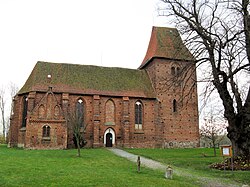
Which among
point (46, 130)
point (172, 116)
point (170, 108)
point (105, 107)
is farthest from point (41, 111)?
point (172, 116)

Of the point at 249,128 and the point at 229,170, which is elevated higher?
the point at 249,128

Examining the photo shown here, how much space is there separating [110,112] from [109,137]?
3.34 m

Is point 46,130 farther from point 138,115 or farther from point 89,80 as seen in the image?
point 138,115

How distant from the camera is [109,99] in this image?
128 ft

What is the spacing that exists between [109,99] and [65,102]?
6.04 metres

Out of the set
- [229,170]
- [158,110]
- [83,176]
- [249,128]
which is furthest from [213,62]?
[158,110]

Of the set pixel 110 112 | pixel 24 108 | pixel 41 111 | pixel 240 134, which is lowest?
pixel 240 134

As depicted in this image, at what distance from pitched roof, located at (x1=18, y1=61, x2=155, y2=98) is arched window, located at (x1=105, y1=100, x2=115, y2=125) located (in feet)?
4.50

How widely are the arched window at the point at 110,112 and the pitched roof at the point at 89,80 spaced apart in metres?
1.37

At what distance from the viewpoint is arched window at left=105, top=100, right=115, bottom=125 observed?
3834 cm

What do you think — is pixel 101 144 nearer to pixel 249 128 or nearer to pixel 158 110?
pixel 158 110

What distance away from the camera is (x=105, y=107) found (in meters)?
38.6

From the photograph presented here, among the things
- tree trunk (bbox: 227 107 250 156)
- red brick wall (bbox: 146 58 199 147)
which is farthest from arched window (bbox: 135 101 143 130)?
tree trunk (bbox: 227 107 250 156)

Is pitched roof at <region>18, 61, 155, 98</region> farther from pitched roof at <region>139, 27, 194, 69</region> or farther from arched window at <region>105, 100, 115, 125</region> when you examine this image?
pitched roof at <region>139, 27, 194, 69</region>
